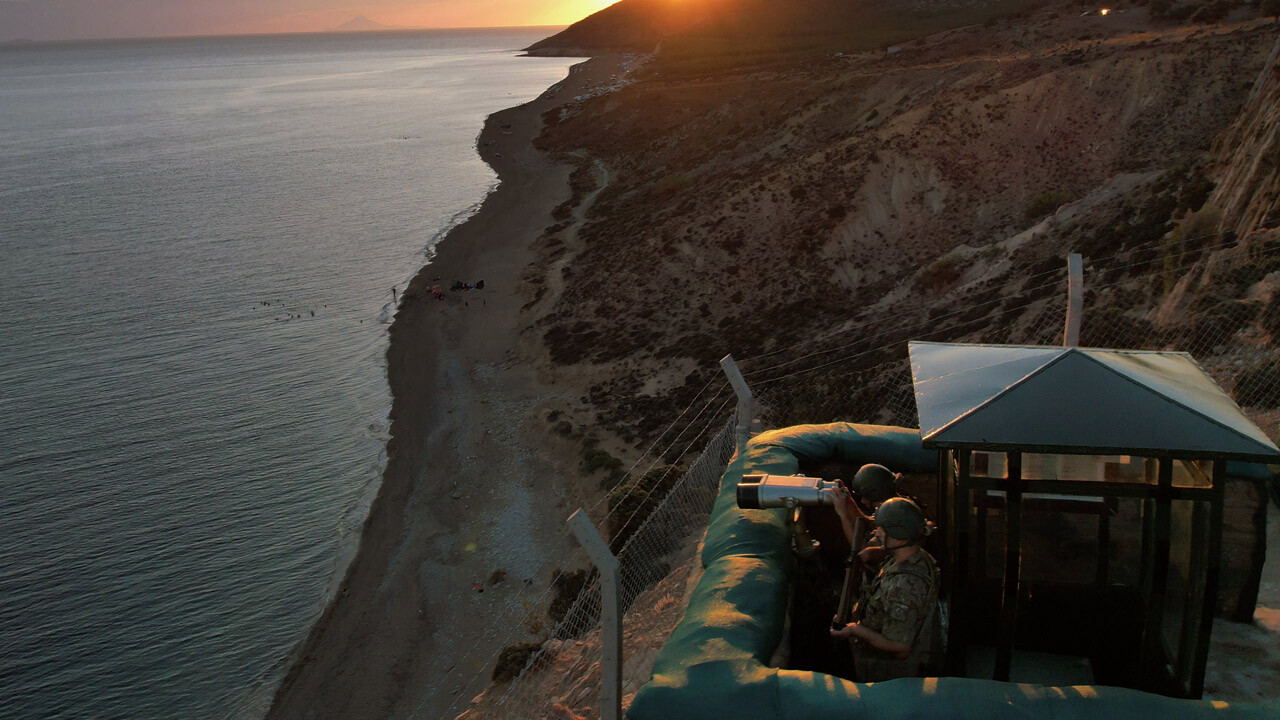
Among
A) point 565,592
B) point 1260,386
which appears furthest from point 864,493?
point 565,592

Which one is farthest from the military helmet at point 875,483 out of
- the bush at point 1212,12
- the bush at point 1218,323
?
the bush at point 1212,12

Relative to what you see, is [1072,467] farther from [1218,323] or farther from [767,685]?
[1218,323]

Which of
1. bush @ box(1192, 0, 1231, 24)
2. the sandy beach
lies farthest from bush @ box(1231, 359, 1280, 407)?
bush @ box(1192, 0, 1231, 24)

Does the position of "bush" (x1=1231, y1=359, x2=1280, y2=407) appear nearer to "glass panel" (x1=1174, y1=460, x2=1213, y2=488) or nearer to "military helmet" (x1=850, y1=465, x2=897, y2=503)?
"glass panel" (x1=1174, y1=460, x2=1213, y2=488)

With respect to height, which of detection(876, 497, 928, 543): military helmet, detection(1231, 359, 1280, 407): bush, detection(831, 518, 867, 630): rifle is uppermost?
detection(876, 497, 928, 543): military helmet

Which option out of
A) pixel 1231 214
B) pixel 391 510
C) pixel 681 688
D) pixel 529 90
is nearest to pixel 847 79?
pixel 1231 214
